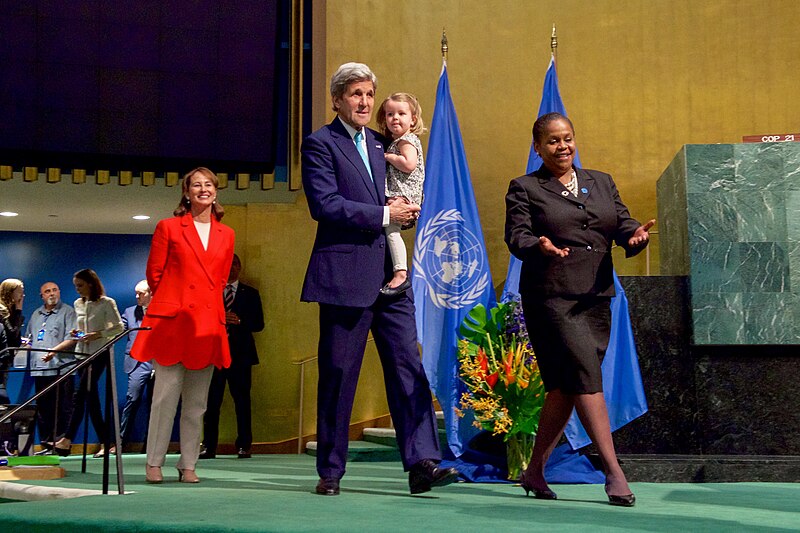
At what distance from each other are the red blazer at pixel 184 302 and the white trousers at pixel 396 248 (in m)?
1.22

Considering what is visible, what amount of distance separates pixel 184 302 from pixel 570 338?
1.91 meters

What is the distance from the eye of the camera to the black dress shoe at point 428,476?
3369mm

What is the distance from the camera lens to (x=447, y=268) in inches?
211

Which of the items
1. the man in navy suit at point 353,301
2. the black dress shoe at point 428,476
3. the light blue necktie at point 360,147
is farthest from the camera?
the light blue necktie at point 360,147

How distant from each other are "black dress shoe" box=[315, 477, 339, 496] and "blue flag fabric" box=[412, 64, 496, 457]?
153 centimetres

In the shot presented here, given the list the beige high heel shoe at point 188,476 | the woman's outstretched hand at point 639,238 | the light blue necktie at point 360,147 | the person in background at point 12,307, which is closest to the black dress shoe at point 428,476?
the woman's outstretched hand at point 639,238

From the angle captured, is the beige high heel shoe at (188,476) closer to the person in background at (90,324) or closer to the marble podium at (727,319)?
the marble podium at (727,319)

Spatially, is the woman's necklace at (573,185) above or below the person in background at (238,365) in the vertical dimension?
above

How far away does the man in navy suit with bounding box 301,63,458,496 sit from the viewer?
3.48 m

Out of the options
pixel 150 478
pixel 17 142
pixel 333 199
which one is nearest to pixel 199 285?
pixel 150 478

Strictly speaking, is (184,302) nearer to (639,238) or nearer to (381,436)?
(639,238)

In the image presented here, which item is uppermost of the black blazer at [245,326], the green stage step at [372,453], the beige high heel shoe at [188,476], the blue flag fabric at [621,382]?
the black blazer at [245,326]

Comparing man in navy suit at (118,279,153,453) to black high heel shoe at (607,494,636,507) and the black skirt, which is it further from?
black high heel shoe at (607,494,636,507)

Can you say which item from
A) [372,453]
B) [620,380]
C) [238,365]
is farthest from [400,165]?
[238,365]
